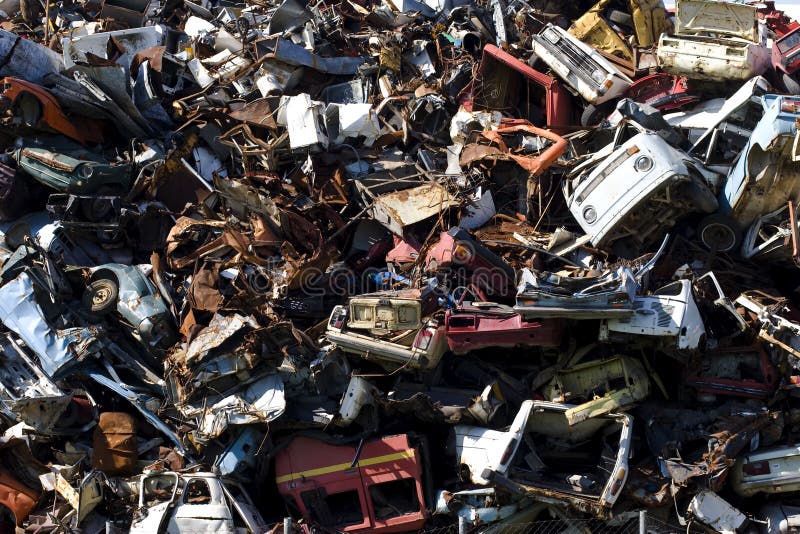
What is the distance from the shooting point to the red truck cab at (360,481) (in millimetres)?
8430

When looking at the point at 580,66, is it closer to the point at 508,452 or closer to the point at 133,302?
the point at 508,452

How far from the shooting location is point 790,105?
29.3 feet

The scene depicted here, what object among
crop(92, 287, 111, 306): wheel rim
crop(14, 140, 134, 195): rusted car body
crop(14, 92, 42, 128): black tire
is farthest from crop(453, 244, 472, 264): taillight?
crop(14, 92, 42, 128): black tire

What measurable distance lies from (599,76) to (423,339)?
16.5ft

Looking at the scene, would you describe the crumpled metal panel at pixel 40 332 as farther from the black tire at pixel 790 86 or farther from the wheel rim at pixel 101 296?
the black tire at pixel 790 86

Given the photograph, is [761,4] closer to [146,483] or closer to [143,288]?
[143,288]

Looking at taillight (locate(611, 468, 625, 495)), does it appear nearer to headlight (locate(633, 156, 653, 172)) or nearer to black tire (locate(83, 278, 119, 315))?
headlight (locate(633, 156, 653, 172))

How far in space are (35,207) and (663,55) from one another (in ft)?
29.4

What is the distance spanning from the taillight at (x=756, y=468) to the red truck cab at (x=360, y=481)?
3.17 meters

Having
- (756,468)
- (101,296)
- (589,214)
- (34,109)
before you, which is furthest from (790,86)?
(34,109)

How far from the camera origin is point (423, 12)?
47.6 ft

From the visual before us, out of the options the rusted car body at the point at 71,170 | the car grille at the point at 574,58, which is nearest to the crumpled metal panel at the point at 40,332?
the rusted car body at the point at 71,170

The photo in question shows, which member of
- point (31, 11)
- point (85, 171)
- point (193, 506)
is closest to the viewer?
point (193, 506)

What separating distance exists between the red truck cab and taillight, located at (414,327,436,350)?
3.08 feet
